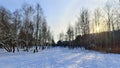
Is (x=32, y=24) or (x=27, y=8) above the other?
(x=27, y=8)

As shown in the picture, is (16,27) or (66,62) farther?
(16,27)

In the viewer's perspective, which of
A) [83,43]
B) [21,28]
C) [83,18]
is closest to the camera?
[21,28]

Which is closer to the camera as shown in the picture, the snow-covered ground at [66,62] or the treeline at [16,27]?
the snow-covered ground at [66,62]

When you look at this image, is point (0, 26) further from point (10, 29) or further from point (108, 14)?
point (108, 14)

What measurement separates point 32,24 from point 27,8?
4.87 metres

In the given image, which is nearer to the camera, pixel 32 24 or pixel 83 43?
pixel 32 24

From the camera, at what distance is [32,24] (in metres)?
46.0

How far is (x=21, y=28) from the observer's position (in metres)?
45.9

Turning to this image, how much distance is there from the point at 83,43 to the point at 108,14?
1694 cm

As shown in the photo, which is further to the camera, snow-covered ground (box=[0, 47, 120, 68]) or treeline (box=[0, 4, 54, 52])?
treeline (box=[0, 4, 54, 52])

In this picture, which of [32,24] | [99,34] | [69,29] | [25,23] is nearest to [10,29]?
[25,23]

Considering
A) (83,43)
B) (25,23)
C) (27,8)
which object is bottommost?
(83,43)

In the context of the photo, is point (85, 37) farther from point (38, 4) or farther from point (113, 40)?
point (38, 4)

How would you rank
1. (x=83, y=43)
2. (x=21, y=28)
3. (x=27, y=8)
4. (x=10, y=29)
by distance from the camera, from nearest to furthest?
1. (x=10, y=29)
2. (x=27, y=8)
3. (x=21, y=28)
4. (x=83, y=43)
